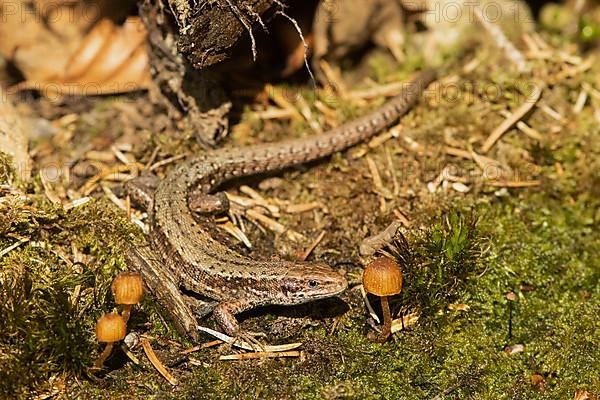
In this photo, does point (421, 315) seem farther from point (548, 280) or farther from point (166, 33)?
point (166, 33)

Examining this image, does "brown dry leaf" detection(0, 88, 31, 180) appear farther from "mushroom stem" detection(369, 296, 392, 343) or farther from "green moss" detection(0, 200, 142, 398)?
"mushroom stem" detection(369, 296, 392, 343)

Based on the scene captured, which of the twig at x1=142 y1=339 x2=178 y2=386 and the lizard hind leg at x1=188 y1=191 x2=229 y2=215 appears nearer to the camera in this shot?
the twig at x1=142 y1=339 x2=178 y2=386

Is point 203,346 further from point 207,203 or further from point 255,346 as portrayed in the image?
point 207,203

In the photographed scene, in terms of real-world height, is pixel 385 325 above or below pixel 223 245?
below

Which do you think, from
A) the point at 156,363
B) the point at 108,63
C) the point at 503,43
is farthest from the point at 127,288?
the point at 503,43

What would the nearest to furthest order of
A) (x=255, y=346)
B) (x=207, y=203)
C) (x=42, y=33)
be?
(x=255, y=346) → (x=207, y=203) → (x=42, y=33)

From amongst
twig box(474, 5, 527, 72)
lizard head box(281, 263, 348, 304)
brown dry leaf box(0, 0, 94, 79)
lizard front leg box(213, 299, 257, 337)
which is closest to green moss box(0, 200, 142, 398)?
lizard front leg box(213, 299, 257, 337)

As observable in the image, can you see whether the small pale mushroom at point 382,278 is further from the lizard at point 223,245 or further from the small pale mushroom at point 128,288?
the small pale mushroom at point 128,288
